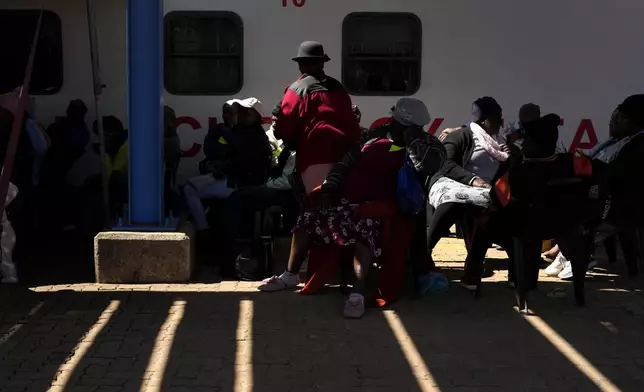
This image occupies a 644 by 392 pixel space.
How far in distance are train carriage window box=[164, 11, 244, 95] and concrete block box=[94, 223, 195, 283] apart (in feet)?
6.52

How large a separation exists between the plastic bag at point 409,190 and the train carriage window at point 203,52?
2597 mm

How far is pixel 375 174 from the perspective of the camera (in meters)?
5.41

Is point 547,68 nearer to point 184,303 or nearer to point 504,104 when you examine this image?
point 504,104

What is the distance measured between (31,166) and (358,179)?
3009 mm

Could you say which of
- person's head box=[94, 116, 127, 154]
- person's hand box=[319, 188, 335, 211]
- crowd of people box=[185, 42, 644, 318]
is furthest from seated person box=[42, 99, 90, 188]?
person's hand box=[319, 188, 335, 211]

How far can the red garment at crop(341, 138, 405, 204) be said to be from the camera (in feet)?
17.6

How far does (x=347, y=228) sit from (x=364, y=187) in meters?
A: 0.30

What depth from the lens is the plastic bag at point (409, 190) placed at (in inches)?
208

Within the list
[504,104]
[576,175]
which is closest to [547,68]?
[504,104]

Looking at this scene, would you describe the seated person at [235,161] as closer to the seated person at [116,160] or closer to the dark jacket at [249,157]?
the dark jacket at [249,157]

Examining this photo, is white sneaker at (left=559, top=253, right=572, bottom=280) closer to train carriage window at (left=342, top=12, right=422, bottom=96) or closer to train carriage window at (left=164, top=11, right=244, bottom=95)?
train carriage window at (left=342, top=12, right=422, bottom=96)

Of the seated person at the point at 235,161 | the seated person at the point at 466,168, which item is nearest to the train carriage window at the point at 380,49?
the seated person at the point at 235,161

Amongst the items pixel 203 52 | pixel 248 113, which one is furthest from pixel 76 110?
pixel 248 113

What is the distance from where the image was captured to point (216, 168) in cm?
678
